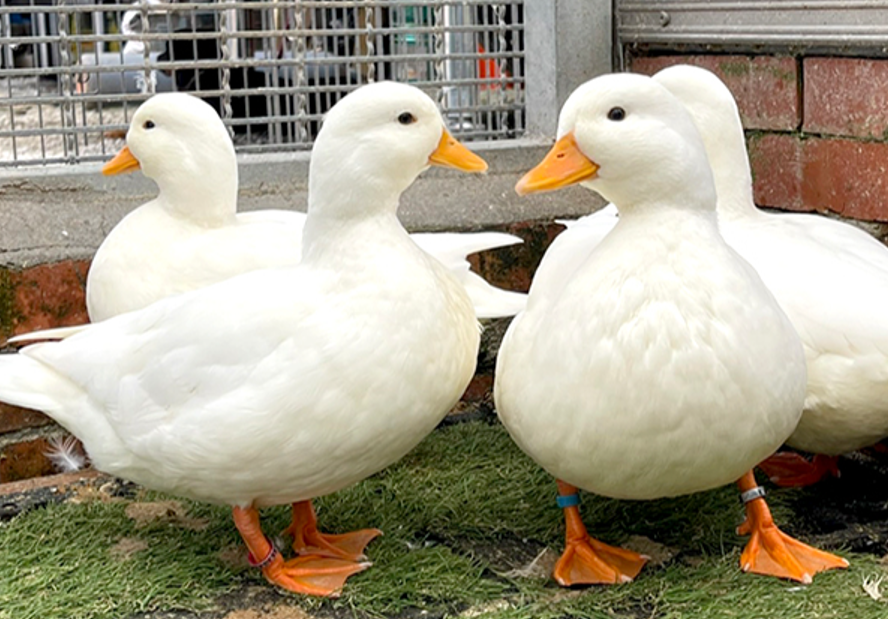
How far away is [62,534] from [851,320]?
201 cm

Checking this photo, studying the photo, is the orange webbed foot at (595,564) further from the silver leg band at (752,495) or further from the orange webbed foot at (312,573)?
the orange webbed foot at (312,573)

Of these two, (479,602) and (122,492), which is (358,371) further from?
(122,492)

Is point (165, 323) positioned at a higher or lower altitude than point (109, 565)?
higher

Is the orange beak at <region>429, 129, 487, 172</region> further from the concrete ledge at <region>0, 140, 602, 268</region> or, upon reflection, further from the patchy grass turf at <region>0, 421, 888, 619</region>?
the concrete ledge at <region>0, 140, 602, 268</region>

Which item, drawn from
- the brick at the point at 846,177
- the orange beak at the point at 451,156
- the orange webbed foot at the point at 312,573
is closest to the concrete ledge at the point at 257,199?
the brick at the point at 846,177

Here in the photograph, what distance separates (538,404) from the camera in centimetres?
257

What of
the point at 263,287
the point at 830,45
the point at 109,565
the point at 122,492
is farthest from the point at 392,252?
the point at 830,45

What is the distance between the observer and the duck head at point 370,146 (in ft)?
8.81

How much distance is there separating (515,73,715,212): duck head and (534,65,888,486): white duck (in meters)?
0.34

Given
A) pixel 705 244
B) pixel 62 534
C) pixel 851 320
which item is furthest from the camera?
pixel 62 534

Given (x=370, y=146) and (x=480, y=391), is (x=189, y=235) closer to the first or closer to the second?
(x=370, y=146)

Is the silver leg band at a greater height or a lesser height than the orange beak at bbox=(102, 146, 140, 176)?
lesser

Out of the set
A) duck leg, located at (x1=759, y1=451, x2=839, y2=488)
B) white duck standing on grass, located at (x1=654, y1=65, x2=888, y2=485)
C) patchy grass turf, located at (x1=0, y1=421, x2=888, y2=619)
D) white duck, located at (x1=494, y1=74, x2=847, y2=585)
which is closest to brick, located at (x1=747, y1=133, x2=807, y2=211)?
white duck standing on grass, located at (x1=654, y1=65, x2=888, y2=485)

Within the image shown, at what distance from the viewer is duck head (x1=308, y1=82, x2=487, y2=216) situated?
2.69 m
